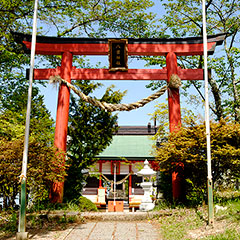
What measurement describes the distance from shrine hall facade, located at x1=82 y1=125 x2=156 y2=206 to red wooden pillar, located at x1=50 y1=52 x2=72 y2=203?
7.77m

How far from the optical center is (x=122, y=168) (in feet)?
67.5

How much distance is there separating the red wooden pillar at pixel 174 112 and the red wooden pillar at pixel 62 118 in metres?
3.60

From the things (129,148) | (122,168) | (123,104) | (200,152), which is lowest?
(122,168)

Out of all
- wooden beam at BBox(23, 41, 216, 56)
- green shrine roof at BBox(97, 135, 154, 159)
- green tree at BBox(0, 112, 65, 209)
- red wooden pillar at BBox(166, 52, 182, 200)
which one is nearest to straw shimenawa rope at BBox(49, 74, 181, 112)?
red wooden pillar at BBox(166, 52, 182, 200)

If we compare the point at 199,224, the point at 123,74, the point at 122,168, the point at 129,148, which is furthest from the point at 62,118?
the point at 122,168

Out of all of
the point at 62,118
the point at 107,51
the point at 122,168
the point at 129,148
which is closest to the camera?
the point at 62,118

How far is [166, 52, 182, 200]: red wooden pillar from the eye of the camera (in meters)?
8.98

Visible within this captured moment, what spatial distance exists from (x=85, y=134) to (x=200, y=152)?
4134 mm

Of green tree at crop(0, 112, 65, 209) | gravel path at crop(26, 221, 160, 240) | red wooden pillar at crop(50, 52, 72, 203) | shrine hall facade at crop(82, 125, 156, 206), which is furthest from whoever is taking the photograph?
shrine hall facade at crop(82, 125, 156, 206)

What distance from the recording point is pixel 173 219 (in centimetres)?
755

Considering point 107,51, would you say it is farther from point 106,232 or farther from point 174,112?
point 106,232

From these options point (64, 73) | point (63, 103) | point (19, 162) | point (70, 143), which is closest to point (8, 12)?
point (64, 73)

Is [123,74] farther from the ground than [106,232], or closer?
farther from the ground

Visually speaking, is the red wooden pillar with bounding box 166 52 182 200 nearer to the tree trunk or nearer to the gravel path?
the gravel path
